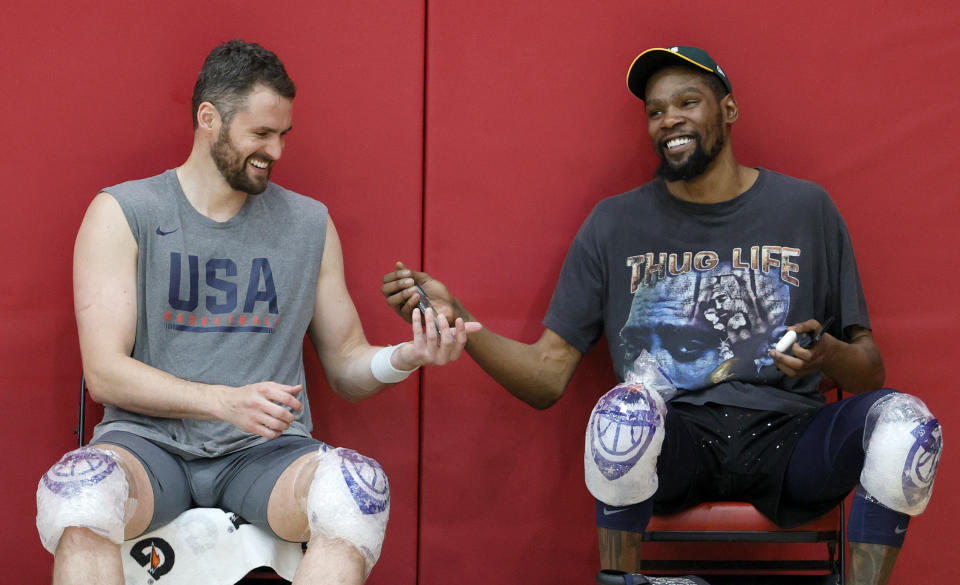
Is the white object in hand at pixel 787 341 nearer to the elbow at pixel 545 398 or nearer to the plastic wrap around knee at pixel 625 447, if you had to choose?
the plastic wrap around knee at pixel 625 447

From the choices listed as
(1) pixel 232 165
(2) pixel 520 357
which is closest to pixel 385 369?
(2) pixel 520 357

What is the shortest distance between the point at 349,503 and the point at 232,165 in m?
0.80

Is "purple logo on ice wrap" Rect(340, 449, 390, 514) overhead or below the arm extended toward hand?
below

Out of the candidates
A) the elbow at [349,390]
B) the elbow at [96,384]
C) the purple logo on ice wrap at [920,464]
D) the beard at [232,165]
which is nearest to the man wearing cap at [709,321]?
the purple logo on ice wrap at [920,464]

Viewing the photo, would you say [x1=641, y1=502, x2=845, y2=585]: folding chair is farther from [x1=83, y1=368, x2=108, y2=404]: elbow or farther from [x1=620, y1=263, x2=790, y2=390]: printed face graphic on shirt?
[x1=83, y1=368, x2=108, y2=404]: elbow

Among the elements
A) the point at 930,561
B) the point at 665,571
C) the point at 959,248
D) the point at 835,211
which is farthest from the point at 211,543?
the point at 959,248

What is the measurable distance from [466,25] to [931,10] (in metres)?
1.20

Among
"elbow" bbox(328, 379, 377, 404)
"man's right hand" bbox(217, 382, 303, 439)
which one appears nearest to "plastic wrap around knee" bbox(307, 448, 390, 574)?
"man's right hand" bbox(217, 382, 303, 439)

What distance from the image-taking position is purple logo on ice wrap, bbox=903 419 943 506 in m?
1.91

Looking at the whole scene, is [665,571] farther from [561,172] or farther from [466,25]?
[466,25]

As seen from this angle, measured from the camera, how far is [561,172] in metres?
2.68

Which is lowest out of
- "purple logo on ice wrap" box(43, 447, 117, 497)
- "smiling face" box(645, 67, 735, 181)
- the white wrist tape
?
"purple logo on ice wrap" box(43, 447, 117, 497)

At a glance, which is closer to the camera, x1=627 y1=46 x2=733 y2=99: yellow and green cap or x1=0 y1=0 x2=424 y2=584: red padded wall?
x1=627 y1=46 x2=733 y2=99: yellow and green cap

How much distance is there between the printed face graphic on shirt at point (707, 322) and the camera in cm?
233
